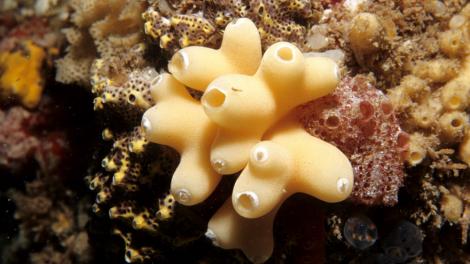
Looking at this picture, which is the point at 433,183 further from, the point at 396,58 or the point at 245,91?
the point at 245,91

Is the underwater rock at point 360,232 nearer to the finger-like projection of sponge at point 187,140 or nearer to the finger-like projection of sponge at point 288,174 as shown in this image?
the finger-like projection of sponge at point 288,174

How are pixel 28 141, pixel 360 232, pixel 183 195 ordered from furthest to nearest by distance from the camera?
pixel 28 141
pixel 360 232
pixel 183 195

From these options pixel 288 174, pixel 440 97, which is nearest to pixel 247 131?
pixel 288 174

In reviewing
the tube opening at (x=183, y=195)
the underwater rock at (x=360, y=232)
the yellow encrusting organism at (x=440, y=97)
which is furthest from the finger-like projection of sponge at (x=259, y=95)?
the underwater rock at (x=360, y=232)

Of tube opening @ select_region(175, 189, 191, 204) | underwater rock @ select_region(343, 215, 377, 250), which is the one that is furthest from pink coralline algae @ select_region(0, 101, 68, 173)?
underwater rock @ select_region(343, 215, 377, 250)

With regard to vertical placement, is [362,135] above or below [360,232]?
above

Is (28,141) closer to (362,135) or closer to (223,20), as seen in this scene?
(223,20)
